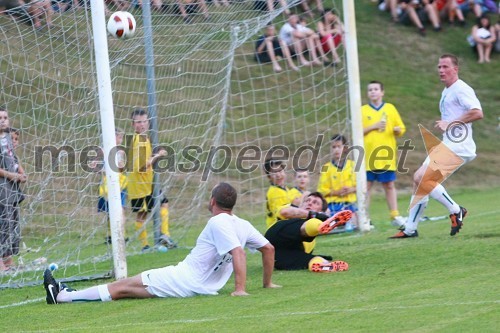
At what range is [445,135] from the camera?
1185 centimetres

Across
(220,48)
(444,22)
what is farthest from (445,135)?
(444,22)

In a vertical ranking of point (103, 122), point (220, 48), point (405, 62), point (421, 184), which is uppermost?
point (405, 62)

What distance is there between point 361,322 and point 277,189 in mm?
4947

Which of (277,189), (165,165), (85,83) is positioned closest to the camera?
(85,83)

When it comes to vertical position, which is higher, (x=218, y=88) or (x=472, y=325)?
(x=218, y=88)

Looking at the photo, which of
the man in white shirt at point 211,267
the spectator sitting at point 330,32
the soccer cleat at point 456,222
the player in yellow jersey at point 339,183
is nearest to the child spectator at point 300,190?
the player in yellow jersey at point 339,183

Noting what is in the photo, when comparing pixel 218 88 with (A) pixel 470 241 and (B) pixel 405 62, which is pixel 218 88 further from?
(B) pixel 405 62

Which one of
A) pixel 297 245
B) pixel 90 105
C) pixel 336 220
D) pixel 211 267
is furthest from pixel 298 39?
pixel 211 267

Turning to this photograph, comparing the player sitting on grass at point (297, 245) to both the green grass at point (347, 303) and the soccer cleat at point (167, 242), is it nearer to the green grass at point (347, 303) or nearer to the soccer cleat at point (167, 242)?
the green grass at point (347, 303)

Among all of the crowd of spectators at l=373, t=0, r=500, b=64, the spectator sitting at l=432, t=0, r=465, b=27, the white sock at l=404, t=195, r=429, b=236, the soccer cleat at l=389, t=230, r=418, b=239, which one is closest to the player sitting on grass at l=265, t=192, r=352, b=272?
the white sock at l=404, t=195, r=429, b=236

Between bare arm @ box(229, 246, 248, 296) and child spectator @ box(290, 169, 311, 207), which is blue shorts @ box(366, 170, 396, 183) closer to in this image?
child spectator @ box(290, 169, 311, 207)

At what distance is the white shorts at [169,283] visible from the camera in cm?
881

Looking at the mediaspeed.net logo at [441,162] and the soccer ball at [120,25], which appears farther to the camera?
the mediaspeed.net logo at [441,162]

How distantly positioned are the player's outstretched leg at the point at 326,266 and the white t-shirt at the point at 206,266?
1332mm
